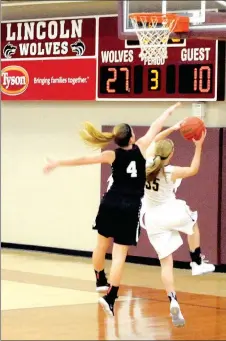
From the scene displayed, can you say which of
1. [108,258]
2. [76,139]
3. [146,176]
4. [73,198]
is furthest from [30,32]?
[146,176]

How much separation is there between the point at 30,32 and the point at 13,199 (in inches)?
109

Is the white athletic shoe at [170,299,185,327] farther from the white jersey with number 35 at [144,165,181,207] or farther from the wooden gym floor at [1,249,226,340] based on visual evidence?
the white jersey with number 35 at [144,165,181,207]

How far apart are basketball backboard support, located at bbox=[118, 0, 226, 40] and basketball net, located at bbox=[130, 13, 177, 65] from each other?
0.14 meters

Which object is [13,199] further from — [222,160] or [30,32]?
[222,160]

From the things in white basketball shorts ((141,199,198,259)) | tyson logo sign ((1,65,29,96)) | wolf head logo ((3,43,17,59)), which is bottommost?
white basketball shorts ((141,199,198,259))

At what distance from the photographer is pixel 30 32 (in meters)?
13.4

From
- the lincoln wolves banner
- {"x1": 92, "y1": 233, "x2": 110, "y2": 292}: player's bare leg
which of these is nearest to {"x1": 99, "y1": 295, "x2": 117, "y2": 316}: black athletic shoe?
{"x1": 92, "y1": 233, "x2": 110, "y2": 292}: player's bare leg

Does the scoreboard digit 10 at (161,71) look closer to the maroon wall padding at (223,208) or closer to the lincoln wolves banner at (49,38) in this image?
the lincoln wolves banner at (49,38)

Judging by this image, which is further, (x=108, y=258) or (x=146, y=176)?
(x=108, y=258)

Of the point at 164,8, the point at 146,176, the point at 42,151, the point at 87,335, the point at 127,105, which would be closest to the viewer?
the point at 87,335

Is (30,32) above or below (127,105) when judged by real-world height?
above

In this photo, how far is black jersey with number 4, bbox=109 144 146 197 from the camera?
8.05 m

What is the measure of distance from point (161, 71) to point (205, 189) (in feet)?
6.07

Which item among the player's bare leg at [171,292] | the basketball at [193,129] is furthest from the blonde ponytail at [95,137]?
the player's bare leg at [171,292]
